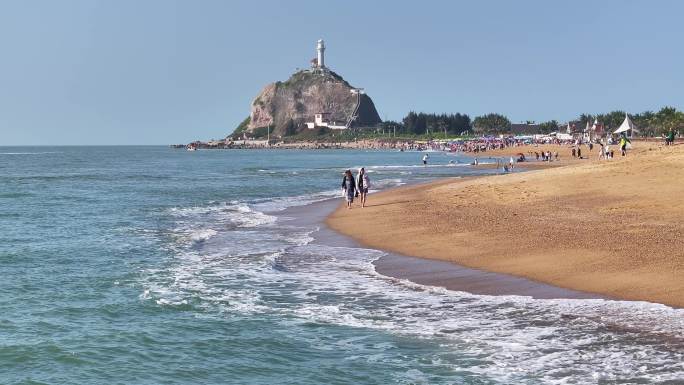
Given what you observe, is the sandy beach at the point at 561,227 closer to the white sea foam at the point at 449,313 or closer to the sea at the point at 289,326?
the white sea foam at the point at 449,313

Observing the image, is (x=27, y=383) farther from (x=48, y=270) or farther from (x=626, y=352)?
(x=48, y=270)

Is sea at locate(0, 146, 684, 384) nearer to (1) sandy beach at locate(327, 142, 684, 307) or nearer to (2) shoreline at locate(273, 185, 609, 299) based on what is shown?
(2) shoreline at locate(273, 185, 609, 299)

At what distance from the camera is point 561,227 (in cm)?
2216

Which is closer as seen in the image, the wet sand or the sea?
the sea

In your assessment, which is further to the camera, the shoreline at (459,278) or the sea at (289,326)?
the shoreline at (459,278)

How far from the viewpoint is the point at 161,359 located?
11352mm

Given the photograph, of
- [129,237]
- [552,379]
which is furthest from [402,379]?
[129,237]

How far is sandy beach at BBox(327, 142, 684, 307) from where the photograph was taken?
51.3ft

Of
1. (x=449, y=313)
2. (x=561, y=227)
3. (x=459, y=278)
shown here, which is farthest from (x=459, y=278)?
(x=561, y=227)

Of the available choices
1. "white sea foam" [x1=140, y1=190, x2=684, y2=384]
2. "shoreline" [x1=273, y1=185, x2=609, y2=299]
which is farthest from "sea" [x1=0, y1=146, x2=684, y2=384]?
"shoreline" [x1=273, y1=185, x2=609, y2=299]

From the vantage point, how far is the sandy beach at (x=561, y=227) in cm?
1564

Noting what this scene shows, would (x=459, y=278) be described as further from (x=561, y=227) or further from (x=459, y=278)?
(x=561, y=227)

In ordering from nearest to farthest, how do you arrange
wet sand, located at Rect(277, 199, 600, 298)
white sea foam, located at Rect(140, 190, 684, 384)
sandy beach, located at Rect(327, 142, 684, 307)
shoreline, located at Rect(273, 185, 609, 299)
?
white sea foam, located at Rect(140, 190, 684, 384), shoreline, located at Rect(273, 185, 609, 299), wet sand, located at Rect(277, 199, 600, 298), sandy beach, located at Rect(327, 142, 684, 307)

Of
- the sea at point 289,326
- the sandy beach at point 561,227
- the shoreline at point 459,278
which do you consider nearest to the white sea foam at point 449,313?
the sea at point 289,326
